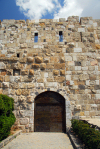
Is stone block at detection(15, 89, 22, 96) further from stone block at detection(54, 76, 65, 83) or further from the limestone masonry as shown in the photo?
stone block at detection(54, 76, 65, 83)

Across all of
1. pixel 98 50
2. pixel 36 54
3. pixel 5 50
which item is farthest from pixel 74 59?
pixel 5 50

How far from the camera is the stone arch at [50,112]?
6.98 m

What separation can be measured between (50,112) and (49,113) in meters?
0.07

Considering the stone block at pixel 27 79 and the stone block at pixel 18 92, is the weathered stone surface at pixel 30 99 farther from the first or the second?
the stone block at pixel 27 79

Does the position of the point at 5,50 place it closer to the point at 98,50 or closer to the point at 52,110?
the point at 52,110

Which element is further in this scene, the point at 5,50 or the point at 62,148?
A: the point at 5,50

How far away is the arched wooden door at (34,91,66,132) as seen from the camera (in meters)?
6.97

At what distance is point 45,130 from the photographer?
693cm

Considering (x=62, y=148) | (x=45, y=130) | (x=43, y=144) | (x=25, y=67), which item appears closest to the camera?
(x=62, y=148)

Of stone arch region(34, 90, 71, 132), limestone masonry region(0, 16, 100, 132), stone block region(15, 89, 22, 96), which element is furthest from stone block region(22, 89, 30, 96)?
stone arch region(34, 90, 71, 132)

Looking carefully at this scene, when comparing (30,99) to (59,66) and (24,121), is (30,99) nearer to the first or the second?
(24,121)

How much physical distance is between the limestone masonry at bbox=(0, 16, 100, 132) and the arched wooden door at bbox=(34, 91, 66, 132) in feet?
0.84

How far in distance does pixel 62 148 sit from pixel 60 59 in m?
4.63

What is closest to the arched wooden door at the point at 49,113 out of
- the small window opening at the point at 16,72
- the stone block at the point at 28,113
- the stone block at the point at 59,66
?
the stone block at the point at 28,113
